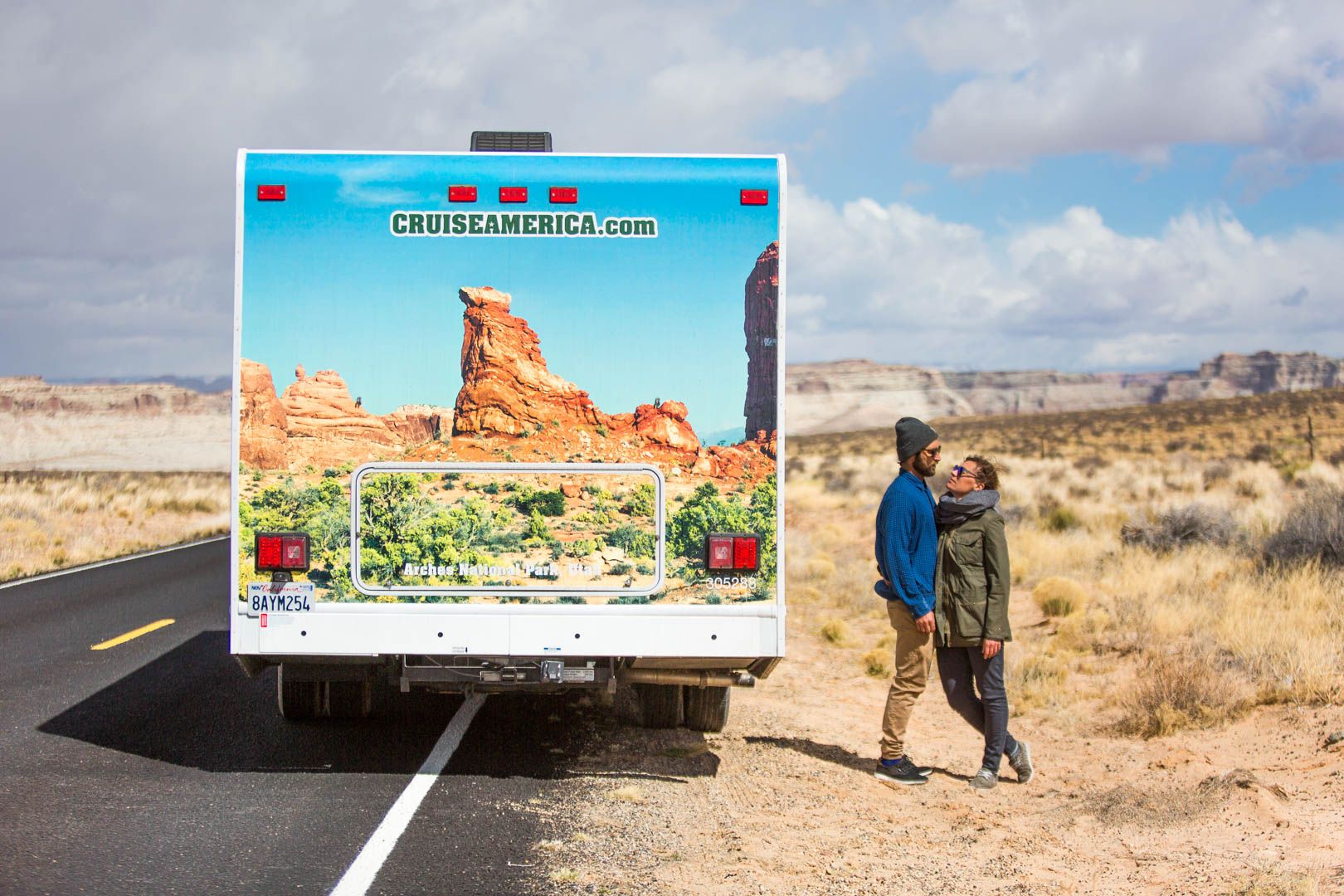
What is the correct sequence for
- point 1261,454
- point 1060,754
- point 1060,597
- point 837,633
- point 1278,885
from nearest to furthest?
point 1278,885
point 1060,754
point 837,633
point 1060,597
point 1261,454

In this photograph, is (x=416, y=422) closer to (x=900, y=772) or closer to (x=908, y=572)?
(x=908, y=572)

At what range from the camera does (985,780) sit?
24.5ft

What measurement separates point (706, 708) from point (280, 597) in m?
2.82

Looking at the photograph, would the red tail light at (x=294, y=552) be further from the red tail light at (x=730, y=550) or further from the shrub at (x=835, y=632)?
the shrub at (x=835, y=632)

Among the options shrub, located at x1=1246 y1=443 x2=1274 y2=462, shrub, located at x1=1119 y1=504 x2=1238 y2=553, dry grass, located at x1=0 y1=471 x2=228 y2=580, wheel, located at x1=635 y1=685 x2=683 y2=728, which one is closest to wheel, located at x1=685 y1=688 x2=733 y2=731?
wheel, located at x1=635 y1=685 x2=683 y2=728

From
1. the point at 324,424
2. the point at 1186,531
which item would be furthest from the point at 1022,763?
the point at 1186,531

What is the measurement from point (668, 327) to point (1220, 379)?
168 meters

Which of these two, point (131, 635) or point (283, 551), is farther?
point (131, 635)

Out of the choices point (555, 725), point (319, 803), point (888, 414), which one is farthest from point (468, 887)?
point (888, 414)

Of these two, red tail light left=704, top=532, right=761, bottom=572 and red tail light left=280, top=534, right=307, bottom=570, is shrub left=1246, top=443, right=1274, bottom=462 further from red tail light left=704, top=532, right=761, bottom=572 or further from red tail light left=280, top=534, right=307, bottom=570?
red tail light left=280, top=534, right=307, bottom=570

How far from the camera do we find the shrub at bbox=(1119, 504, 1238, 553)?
1684 centimetres

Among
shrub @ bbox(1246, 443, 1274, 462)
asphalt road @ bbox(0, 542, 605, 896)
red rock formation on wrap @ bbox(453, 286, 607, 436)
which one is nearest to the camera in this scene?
asphalt road @ bbox(0, 542, 605, 896)

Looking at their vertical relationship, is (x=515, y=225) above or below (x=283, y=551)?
above

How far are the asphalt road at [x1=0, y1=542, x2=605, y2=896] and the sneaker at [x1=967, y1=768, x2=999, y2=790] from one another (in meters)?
2.32
